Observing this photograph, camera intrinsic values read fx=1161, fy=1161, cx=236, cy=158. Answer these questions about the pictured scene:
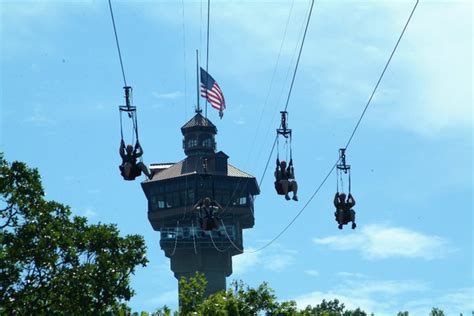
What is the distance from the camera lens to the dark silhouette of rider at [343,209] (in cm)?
5241

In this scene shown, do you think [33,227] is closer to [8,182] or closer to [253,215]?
[8,182]

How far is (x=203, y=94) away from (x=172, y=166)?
46144 millimetres

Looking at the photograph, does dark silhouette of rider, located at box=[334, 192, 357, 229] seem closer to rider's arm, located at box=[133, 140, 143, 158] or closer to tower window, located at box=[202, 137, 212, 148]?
rider's arm, located at box=[133, 140, 143, 158]

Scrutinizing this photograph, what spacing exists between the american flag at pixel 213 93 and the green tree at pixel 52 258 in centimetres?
4613

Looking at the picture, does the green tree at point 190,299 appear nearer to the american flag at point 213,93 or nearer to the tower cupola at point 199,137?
the american flag at point 213,93

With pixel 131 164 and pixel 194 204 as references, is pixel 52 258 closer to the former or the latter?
pixel 131 164

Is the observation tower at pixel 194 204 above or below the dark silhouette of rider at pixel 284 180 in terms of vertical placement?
above

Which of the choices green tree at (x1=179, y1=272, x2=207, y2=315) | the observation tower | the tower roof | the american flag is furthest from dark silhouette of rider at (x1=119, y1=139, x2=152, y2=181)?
the tower roof

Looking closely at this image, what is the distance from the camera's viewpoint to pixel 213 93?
11588 cm

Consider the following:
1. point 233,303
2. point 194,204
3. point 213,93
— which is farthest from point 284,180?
point 194,204

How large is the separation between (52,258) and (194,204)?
87694mm

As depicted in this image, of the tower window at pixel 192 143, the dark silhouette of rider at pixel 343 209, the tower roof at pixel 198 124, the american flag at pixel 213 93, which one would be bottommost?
the dark silhouette of rider at pixel 343 209

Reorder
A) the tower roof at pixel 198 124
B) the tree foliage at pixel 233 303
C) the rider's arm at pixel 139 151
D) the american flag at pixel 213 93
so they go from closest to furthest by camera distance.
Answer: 1. the rider's arm at pixel 139 151
2. the tree foliage at pixel 233 303
3. the american flag at pixel 213 93
4. the tower roof at pixel 198 124

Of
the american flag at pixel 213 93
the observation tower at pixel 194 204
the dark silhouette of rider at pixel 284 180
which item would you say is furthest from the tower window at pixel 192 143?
the dark silhouette of rider at pixel 284 180
